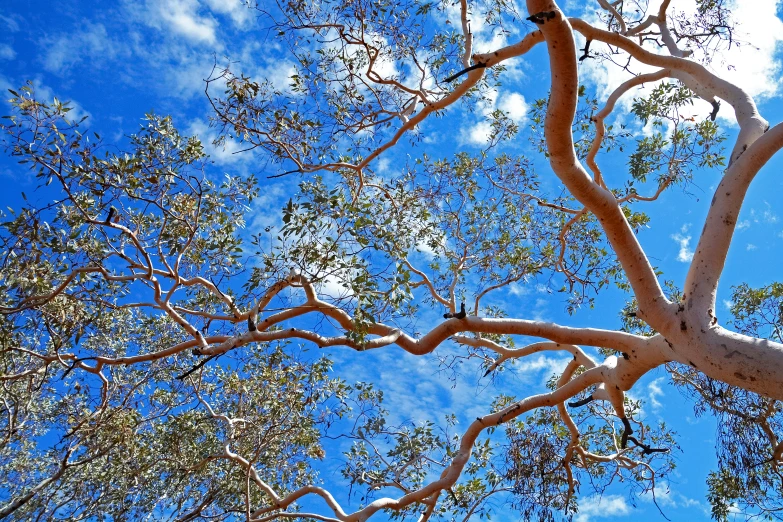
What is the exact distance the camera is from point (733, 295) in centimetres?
802

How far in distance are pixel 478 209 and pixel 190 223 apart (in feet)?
11.8

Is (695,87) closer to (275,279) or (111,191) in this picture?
(275,279)

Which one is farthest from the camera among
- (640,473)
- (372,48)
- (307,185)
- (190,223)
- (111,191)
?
(640,473)

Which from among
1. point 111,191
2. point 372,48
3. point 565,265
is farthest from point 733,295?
point 111,191

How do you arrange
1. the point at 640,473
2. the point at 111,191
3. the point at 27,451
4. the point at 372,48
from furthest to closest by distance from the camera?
the point at 27,451, the point at 640,473, the point at 372,48, the point at 111,191

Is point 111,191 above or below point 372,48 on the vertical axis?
below

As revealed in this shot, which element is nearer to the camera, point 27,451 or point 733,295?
point 733,295

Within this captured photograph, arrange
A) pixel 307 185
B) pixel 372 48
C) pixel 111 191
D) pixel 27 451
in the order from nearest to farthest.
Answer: pixel 307 185 → pixel 111 191 → pixel 372 48 → pixel 27 451

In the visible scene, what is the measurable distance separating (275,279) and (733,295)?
6.42m

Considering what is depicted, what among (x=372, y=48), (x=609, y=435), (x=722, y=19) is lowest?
(x=609, y=435)

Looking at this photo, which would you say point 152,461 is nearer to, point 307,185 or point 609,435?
point 307,185

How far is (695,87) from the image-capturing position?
226 inches

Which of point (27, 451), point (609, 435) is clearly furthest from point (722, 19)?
point (27, 451)

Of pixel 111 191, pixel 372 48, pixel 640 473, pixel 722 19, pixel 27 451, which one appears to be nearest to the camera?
pixel 111 191
